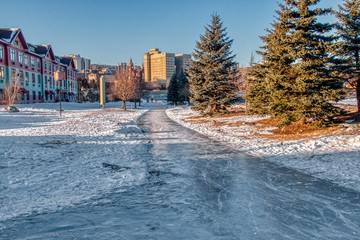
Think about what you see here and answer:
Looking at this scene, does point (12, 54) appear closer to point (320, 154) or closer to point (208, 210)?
point (320, 154)

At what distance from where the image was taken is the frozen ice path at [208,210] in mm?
4117

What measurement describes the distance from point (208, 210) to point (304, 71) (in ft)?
36.0

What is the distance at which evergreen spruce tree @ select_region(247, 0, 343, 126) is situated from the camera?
13.1 metres

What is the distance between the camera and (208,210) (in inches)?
195

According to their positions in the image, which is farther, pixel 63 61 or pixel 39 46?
pixel 63 61

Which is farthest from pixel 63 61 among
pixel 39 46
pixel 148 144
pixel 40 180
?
pixel 40 180

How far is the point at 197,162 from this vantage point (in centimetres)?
884

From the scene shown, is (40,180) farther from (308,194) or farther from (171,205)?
(308,194)

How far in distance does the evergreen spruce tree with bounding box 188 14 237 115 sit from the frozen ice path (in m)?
16.7

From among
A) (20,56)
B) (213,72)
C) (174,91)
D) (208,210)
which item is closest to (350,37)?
(213,72)

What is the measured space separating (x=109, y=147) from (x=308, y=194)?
7631mm

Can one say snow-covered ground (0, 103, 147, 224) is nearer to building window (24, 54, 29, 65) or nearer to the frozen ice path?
the frozen ice path

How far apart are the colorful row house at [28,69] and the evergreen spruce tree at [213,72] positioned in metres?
19.8

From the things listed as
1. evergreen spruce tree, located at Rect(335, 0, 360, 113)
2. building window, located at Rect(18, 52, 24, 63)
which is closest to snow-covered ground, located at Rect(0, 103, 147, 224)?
evergreen spruce tree, located at Rect(335, 0, 360, 113)
